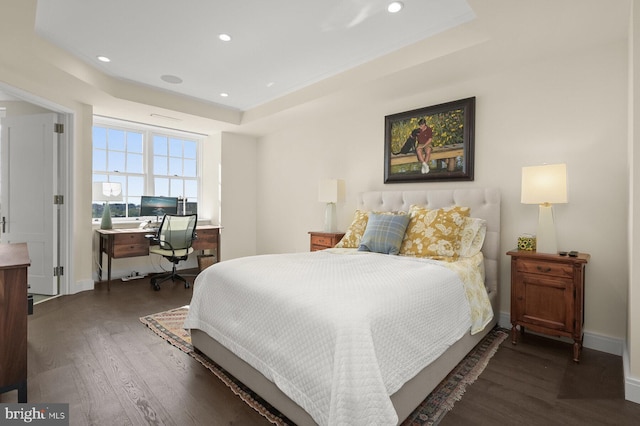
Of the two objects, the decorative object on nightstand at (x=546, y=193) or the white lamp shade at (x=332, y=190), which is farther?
the white lamp shade at (x=332, y=190)

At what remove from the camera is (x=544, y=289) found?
245cm

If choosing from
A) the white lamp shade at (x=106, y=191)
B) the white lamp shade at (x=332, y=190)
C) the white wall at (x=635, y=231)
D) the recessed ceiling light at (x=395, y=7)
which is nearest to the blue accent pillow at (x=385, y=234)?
the white lamp shade at (x=332, y=190)

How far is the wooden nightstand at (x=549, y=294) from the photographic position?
7.59 feet

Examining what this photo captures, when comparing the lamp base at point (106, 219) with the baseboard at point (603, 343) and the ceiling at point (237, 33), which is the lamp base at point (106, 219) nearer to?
the ceiling at point (237, 33)

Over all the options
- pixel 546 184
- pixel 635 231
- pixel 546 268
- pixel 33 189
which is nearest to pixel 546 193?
pixel 546 184

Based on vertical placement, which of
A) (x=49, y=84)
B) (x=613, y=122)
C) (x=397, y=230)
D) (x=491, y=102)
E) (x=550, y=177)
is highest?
(x=49, y=84)

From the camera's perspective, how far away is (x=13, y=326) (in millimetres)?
1823

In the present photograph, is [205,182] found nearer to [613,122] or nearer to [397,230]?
[397,230]

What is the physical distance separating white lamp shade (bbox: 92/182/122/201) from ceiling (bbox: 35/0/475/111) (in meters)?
1.47

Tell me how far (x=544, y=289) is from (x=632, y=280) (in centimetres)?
61

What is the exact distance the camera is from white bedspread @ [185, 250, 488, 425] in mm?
1293

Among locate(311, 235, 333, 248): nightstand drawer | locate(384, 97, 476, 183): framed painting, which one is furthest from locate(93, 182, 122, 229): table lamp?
locate(384, 97, 476, 183): framed painting

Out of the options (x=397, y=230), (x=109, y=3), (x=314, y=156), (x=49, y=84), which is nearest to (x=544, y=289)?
(x=397, y=230)

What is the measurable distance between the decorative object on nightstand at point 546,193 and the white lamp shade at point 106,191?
4880 mm
